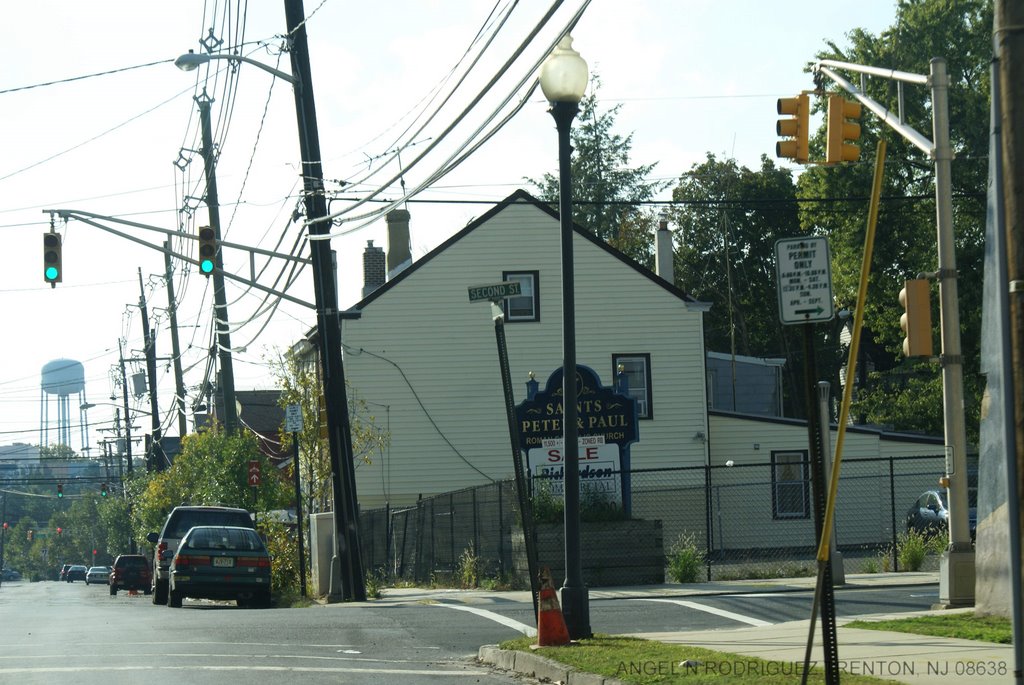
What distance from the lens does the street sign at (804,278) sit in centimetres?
822

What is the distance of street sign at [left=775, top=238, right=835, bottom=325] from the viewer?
822 centimetres

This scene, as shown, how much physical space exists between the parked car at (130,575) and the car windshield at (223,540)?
2479 centimetres

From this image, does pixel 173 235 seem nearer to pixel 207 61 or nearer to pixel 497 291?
pixel 207 61

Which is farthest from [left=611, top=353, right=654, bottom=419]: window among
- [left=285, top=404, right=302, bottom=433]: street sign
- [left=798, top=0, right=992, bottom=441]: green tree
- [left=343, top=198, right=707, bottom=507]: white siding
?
[left=285, top=404, right=302, bottom=433]: street sign

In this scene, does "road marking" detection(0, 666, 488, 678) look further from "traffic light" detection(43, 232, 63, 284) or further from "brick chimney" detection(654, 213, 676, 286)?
"brick chimney" detection(654, 213, 676, 286)

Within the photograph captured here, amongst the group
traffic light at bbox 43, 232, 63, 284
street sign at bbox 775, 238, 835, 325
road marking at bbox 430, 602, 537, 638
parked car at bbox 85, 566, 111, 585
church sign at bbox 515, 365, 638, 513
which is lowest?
parked car at bbox 85, 566, 111, 585

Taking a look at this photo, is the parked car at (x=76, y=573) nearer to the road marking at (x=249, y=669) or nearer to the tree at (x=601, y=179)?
the tree at (x=601, y=179)

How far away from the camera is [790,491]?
38062 millimetres

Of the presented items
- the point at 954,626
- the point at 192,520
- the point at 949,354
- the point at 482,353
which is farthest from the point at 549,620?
the point at 482,353

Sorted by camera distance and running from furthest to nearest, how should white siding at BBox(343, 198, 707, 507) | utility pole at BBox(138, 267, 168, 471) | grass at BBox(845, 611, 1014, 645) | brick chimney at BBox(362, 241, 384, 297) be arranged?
utility pole at BBox(138, 267, 168, 471), brick chimney at BBox(362, 241, 384, 297), white siding at BBox(343, 198, 707, 507), grass at BBox(845, 611, 1014, 645)

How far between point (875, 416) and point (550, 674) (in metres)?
36.4

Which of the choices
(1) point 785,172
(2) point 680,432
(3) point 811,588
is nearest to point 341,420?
(3) point 811,588

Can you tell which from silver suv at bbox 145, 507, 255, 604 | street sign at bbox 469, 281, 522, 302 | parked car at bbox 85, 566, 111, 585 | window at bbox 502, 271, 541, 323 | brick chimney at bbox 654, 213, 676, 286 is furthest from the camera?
parked car at bbox 85, 566, 111, 585

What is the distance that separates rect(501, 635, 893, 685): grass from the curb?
3.3 inches
